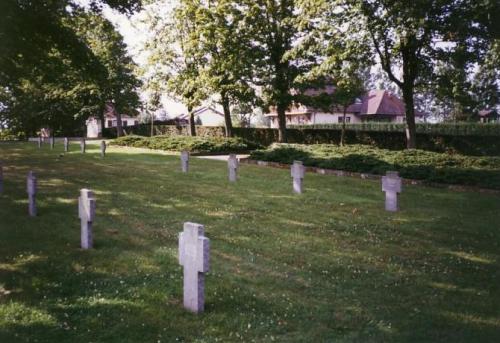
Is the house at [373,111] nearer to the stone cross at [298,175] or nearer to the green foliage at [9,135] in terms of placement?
the green foliage at [9,135]

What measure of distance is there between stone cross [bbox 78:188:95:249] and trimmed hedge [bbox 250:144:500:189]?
1167 centimetres

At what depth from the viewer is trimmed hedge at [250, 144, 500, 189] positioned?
595 inches

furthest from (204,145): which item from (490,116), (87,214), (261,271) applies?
(490,116)

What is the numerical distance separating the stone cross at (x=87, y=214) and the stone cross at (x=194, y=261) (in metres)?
2.85

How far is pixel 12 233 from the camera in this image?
8.66 meters

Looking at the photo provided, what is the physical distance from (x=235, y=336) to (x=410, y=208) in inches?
310

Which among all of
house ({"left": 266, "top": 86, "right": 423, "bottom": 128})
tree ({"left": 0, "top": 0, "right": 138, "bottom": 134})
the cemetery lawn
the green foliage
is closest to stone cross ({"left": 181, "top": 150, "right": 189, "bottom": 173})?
the cemetery lawn

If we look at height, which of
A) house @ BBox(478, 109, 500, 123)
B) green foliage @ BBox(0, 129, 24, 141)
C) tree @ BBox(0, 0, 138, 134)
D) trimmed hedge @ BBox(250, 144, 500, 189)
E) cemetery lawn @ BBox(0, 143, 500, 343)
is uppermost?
tree @ BBox(0, 0, 138, 134)

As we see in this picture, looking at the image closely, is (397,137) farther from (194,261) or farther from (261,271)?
(194,261)

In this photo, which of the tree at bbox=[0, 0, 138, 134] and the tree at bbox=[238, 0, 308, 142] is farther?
the tree at bbox=[238, 0, 308, 142]

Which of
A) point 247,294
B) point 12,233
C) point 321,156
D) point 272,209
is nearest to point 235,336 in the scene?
point 247,294

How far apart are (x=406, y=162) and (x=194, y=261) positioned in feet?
46.0

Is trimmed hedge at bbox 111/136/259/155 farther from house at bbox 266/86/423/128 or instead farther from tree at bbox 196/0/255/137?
house at bbox 266/86/423/128

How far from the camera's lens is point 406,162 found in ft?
58.0
